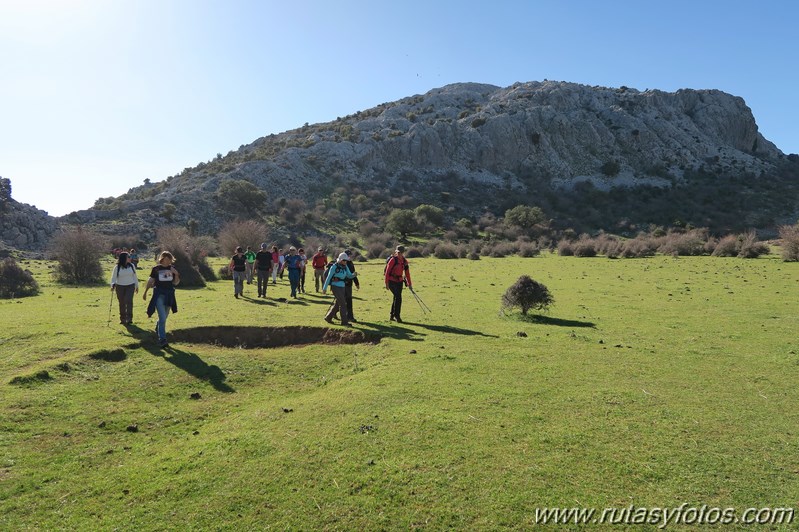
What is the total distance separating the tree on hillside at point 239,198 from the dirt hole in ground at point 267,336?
2431 inches

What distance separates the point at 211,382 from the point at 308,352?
2.64m

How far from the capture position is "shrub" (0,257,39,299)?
70.8 ft

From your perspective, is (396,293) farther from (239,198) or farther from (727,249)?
(239,198)

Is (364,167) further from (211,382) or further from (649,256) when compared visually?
(211,382)

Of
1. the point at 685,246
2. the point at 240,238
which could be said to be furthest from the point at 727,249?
the point at 240,238

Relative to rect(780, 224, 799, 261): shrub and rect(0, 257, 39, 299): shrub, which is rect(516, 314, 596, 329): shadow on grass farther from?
rect(780, 224, 799, 261): shrub

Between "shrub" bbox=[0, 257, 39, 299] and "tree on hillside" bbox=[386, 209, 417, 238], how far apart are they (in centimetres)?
4754

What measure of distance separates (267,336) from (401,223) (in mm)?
54365

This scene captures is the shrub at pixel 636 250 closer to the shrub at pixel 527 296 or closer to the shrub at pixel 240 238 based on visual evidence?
the shrub at pixel 527 296

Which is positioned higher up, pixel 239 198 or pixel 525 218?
pixel 239 198

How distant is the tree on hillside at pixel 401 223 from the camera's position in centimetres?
6675

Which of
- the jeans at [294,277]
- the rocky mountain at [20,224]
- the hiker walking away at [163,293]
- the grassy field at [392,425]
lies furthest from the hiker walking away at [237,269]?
the rocky mountain at [20,224]

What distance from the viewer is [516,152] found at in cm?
10481

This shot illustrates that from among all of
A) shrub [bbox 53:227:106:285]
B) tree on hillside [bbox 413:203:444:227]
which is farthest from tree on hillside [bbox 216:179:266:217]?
shrub [bbox 53:227:106:285]
